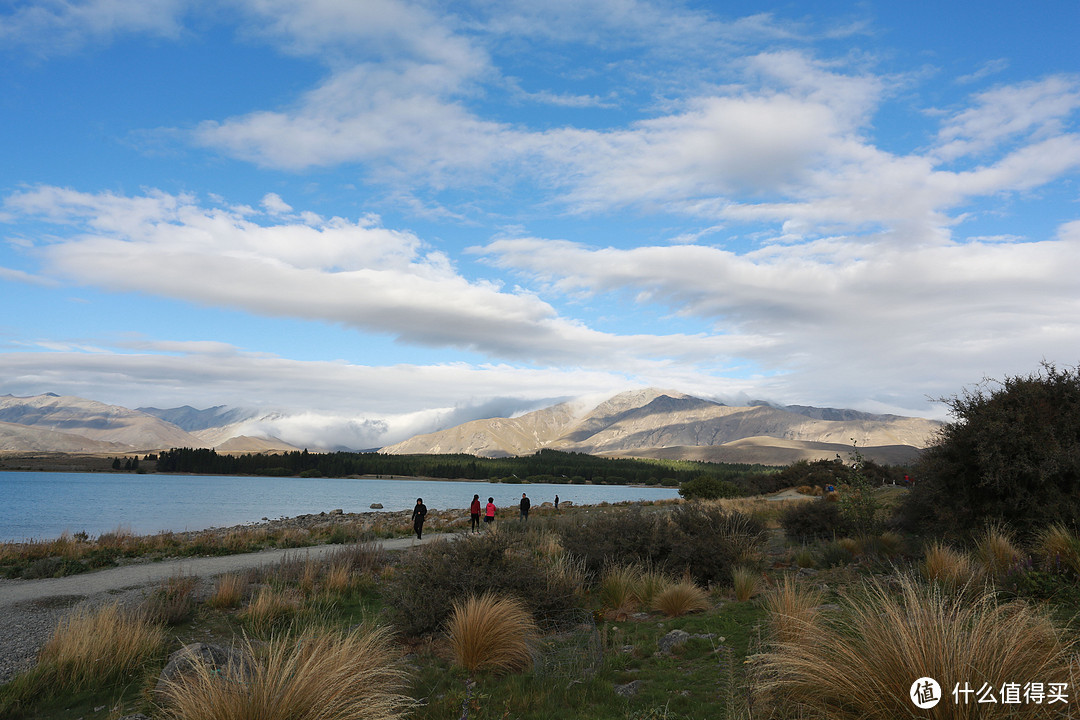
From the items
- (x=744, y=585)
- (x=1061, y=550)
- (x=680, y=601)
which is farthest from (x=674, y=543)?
(x=1061, y=550)

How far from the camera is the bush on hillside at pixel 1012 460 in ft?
35.3

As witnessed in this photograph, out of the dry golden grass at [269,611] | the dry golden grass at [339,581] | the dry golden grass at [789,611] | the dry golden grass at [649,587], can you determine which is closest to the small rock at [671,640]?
the dry golden grass at [789,611]

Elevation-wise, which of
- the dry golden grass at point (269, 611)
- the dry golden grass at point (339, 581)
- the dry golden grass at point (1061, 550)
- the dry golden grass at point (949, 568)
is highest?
the dry golden grass at point (1061, 550)

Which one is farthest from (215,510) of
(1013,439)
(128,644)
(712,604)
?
(1013,439)

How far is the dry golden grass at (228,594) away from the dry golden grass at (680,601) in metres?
9.20

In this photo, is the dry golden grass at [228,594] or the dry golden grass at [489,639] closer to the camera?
the dry golden grass at [489,639]

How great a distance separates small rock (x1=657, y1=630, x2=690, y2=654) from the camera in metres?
8.02

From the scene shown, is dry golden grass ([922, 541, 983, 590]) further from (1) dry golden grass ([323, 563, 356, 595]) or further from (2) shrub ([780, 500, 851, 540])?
(1) dry golden grass ([323, 563, 356, 595])

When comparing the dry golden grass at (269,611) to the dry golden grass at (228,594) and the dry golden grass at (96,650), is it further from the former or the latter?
the dry golden grass at (96,650)

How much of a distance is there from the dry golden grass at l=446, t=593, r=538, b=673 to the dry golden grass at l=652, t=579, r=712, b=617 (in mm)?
3112

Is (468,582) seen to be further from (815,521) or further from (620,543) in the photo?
(815,521)

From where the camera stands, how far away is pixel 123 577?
15.8 m

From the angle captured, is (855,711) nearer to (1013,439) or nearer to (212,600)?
(1013,439)

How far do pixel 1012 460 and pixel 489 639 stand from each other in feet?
35.4
